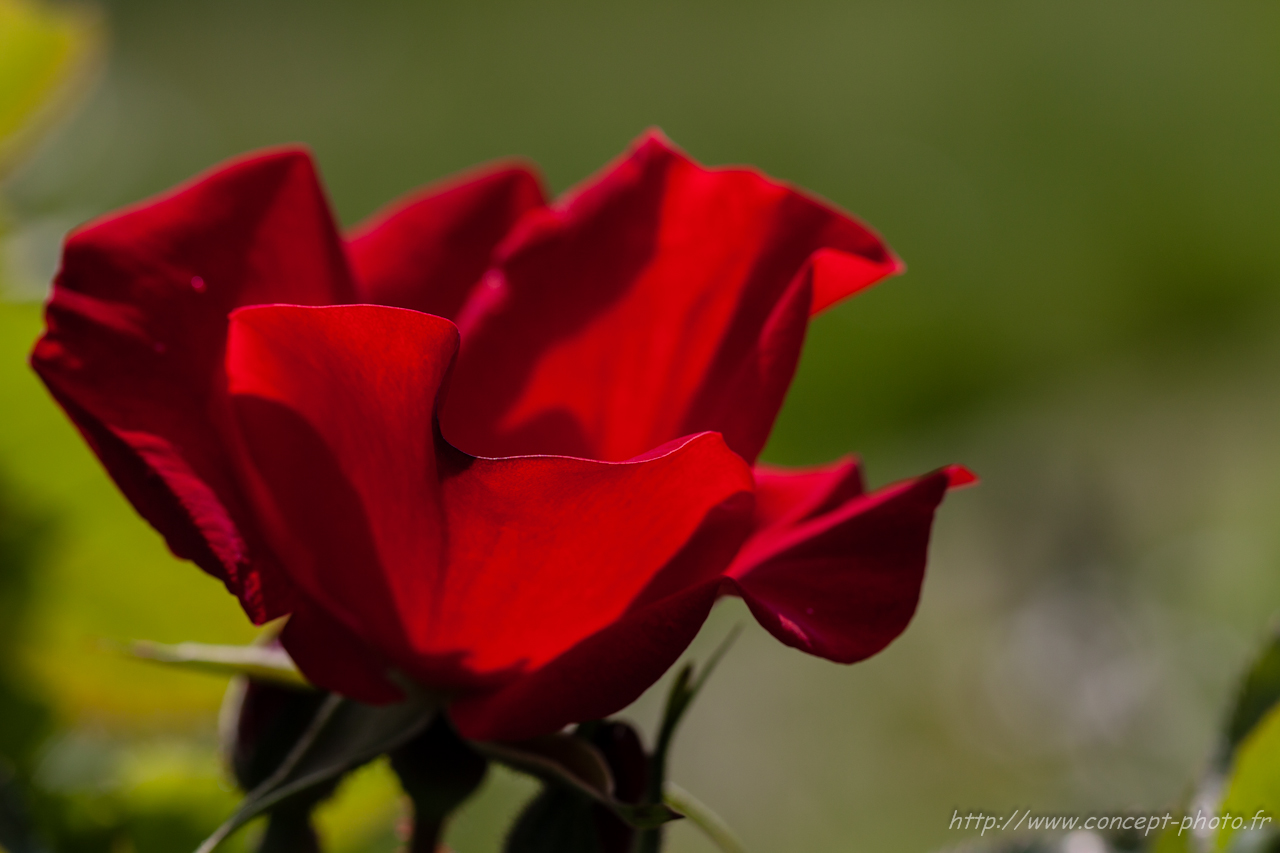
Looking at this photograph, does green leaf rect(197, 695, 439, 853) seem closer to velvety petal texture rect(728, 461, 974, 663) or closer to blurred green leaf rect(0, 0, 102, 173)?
velvety petal texture rect(728, 461, 974, 663)

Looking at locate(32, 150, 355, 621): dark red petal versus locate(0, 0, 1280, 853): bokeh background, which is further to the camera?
locate(0, 0, 1280, 853): bokeh background

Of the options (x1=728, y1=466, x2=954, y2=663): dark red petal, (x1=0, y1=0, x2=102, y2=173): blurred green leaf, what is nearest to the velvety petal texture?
(x1=728, y1=466, x2=954, y2=663): dark red petal

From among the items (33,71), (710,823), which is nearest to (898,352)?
(33,71)

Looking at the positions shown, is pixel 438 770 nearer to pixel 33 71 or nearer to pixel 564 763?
pixel 564 763

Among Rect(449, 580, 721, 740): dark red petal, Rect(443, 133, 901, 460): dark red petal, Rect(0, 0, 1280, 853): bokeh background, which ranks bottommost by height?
Rect(0, 0, 1280, 853): bokeh background

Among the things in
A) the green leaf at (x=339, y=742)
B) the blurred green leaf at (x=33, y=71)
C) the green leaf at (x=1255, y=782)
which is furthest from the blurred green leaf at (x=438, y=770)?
the blurred green leaf at (x=33, y=71)

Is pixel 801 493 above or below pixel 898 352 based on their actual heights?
above

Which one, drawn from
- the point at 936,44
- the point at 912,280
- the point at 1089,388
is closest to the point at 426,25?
the point at 936,44
